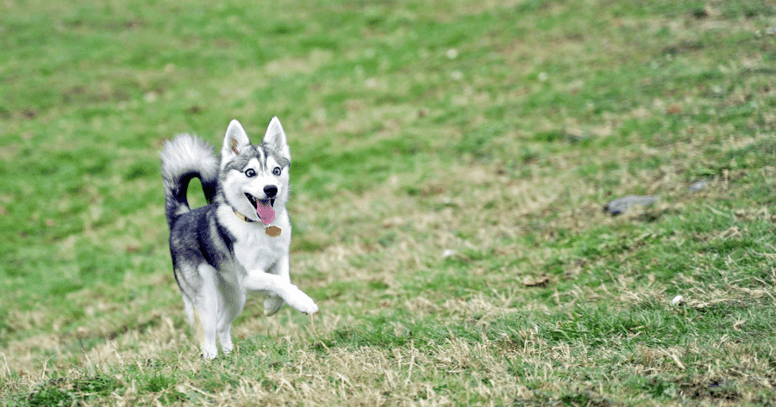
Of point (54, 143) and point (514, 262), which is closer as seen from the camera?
point (514, 262)

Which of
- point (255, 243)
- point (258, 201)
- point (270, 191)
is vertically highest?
point (270, 191)

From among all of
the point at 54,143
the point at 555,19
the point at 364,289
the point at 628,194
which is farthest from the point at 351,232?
the point at 555,19

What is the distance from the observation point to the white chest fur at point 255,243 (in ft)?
15.0

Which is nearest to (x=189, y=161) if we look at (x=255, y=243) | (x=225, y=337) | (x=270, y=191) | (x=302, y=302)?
(x=255, y=243)

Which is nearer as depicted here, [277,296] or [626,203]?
[277,296]

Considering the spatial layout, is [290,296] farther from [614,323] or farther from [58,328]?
[58,328]

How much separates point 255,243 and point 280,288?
1.62 ft

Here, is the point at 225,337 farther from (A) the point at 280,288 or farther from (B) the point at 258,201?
(B) the point at 258,201

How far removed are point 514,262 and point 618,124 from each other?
5162 millimetres

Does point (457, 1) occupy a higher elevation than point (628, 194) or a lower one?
Answer: higher

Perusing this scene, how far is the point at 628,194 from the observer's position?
7457 millimetres

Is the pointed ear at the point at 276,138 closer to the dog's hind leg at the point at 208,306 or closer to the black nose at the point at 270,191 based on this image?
the black nose at the point at 270,191

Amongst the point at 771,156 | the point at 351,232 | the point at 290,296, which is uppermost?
the point at 290,296

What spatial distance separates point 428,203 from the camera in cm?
952
